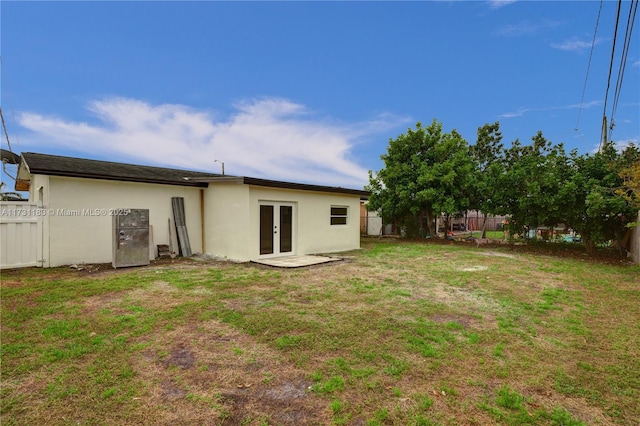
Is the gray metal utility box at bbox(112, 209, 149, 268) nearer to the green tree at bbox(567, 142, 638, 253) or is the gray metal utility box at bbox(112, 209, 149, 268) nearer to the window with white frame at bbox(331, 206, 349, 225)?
the window with white frame at bbox(331, 206, 349, 225)

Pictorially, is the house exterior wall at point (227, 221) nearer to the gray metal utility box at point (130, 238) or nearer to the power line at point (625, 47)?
the gray metal utility box at point (130, 238)

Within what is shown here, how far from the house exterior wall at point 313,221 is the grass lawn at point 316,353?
353cm

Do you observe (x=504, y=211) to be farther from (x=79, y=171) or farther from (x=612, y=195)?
(x=79, y=171)

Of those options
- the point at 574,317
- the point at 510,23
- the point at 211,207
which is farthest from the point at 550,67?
the point at 211,207

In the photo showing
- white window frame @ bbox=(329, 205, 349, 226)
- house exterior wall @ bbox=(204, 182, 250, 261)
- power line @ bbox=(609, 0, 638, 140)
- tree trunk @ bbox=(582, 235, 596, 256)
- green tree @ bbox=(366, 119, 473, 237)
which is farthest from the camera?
green tree @ bbox=(366, 119, 473, 237)

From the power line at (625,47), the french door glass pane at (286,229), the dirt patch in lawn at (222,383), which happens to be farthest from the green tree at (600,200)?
the dirt patch in lawn at (222,383)

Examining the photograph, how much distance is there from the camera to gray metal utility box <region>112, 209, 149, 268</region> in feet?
26.1

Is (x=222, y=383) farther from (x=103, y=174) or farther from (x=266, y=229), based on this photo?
(x=103, y=174)

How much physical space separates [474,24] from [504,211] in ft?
23.9

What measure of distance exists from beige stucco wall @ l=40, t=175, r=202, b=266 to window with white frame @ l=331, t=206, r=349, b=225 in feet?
18.8

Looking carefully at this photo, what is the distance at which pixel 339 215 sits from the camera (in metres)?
12.5

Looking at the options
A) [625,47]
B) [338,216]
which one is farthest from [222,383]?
[625,47]

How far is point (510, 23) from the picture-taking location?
9398mm

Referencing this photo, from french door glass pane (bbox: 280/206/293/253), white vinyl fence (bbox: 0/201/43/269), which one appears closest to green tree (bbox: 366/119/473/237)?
french door glass pane (bbox: 280/206/293/253)
